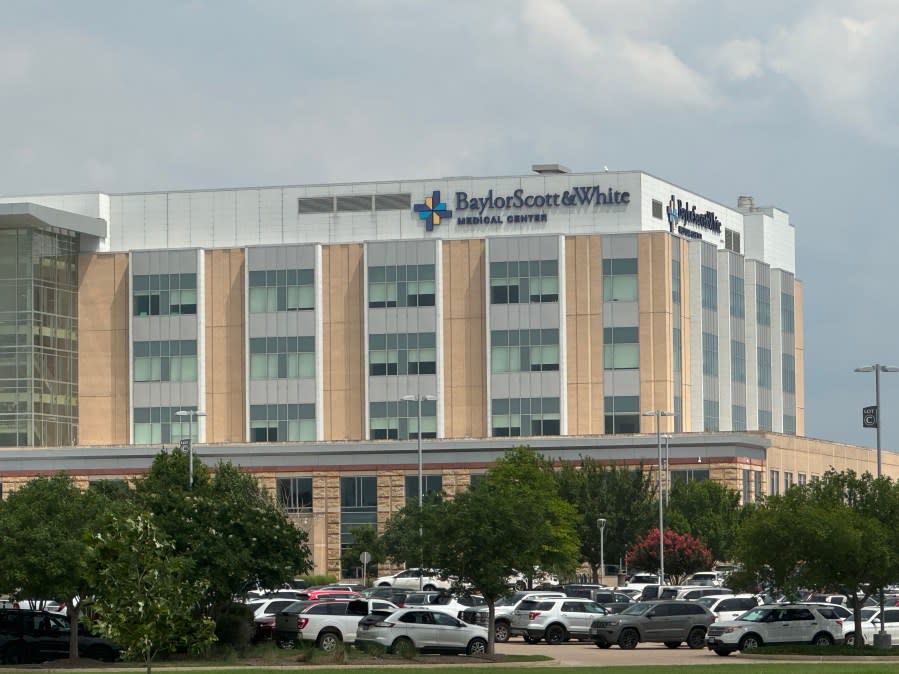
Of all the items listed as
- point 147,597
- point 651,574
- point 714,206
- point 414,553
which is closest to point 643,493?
point 651,574

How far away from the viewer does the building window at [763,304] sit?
12638cm

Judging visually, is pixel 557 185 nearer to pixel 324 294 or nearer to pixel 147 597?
pixel 324 294

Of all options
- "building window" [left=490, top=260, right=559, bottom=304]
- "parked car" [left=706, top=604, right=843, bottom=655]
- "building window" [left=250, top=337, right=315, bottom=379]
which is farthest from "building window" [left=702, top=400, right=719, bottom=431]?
"parked car" [left=706, top=604, right=843, bottom=655]

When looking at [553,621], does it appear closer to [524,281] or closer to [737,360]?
[524,281]

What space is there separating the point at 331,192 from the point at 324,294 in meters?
7.30

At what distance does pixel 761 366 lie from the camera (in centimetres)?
12700

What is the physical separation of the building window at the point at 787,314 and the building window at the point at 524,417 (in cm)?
2531

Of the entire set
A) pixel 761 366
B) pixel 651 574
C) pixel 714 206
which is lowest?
pixel 651 574

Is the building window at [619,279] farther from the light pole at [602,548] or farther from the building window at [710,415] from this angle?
the light pole at [602,548]

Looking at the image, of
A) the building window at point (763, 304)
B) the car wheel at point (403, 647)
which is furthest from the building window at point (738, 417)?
the car wheel at point (403, 647)

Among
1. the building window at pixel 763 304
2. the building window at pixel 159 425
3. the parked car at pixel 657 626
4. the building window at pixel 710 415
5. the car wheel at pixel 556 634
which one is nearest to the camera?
the parked car at pixel 657 626

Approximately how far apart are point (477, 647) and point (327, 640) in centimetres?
487

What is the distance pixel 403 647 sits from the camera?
5391cm

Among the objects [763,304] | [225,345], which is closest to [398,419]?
[225,345]
